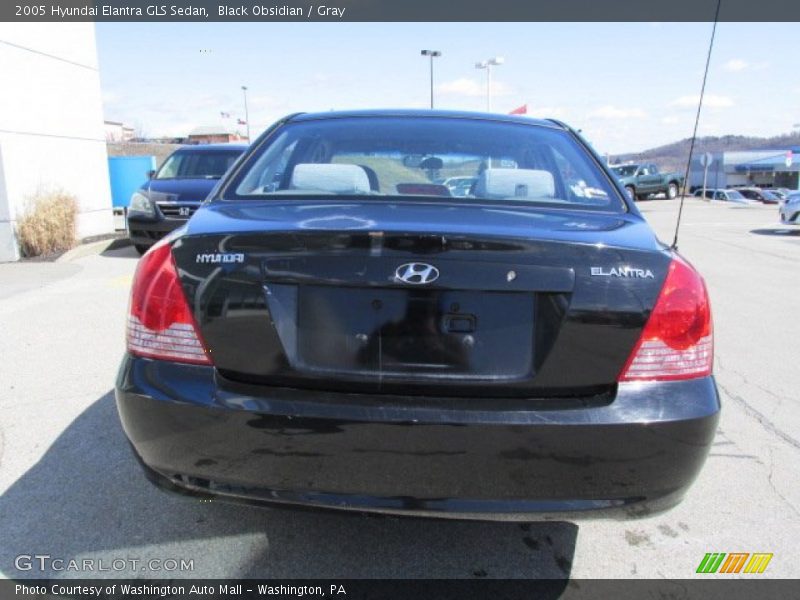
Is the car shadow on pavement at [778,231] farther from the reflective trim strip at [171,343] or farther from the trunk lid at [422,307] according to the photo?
the reflective trim strip at [171,343]

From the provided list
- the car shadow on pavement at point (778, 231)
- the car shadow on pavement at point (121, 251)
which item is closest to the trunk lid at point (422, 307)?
the car shadow on pavement at point (121, 251)

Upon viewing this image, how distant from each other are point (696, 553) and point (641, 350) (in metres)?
1.09

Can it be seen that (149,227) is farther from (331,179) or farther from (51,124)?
(331,179)

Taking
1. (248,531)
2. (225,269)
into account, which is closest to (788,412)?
(248,531)

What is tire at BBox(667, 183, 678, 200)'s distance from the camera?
34844 millimetres

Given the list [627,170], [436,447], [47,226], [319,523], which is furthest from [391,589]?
[627,170]

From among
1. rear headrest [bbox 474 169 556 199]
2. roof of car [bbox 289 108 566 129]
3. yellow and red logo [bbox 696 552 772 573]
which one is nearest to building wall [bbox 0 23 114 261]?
roof of car [bbox 289 108 566 129]

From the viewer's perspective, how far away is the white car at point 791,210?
50.4 feet

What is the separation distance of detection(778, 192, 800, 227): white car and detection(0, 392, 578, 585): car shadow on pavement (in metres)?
15.9

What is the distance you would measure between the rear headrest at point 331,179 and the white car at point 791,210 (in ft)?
52.6

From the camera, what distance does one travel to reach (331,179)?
8.80 feet

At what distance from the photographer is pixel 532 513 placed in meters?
1.89

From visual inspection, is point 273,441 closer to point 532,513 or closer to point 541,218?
point 532,513

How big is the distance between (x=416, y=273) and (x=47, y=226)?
30.5 ft
